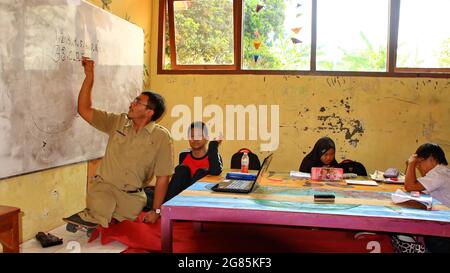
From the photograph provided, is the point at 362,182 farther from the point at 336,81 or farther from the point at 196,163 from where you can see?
the point at 336,81

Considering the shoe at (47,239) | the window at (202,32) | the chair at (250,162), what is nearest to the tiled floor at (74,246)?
the shoe at (47,239)

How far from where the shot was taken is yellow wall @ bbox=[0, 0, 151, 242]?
259cm

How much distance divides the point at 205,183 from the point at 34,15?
1.45 metres

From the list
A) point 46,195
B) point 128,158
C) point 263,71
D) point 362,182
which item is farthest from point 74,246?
point 263,71

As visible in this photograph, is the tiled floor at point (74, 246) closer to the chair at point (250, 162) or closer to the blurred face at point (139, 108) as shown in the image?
the blurred face at point (139, 108)

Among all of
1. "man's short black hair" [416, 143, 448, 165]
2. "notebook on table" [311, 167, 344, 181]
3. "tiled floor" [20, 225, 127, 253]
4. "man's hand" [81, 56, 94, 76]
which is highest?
"man's hand" [81, 56, 94, 76]

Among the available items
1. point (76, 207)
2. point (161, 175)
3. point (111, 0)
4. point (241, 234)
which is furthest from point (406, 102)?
point (76, 207)

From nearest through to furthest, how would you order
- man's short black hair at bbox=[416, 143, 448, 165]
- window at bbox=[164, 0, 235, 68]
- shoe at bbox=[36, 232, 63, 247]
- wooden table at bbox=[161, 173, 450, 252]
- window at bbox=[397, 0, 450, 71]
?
wooden table at bbox=[161, 173, 450, 252] < man's short black hair at bbox=[416, 143, 448, 165] < shoe at bbox=[36, 232, 63, 247] < window at bbox=[397, 0, 450, 71] < window at bbox=[164, 0, 235, 68]

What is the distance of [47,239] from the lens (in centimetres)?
267

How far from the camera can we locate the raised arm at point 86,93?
2.92 m

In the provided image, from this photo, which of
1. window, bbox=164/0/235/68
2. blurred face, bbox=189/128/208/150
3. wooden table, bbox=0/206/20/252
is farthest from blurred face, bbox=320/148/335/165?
wooden table, bbox=0/206/20/252

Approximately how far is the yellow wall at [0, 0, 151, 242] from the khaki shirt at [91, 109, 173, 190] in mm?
321

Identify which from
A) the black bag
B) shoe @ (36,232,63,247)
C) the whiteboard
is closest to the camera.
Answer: the whiteboard

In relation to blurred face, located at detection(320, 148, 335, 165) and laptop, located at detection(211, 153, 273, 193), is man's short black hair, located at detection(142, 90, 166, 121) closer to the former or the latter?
laptop, located at detection(211, 153, 273, 193)
